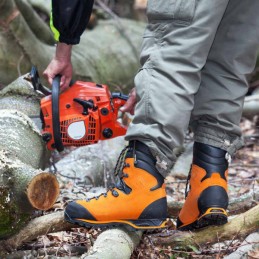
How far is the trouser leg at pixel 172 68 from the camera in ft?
7.50

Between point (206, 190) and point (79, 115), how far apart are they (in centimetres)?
89

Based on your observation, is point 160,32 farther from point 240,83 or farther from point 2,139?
point 2,139

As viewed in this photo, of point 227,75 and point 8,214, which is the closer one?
point 8,214

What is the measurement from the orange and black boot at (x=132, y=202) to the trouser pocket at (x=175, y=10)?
56 cm

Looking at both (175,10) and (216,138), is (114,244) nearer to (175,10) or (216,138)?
(216,138)

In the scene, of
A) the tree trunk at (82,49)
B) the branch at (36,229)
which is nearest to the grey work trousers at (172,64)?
the branch at (36,229)

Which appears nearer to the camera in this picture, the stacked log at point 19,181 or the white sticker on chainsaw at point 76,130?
the stacked log at point 19,181

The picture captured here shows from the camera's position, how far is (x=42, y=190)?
2504mm

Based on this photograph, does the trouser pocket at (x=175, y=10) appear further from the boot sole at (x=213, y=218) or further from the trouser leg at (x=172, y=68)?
the boot sole at (x=213, y=218)

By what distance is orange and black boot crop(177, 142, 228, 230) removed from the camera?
2.56 m

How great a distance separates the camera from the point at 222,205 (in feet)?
8.43

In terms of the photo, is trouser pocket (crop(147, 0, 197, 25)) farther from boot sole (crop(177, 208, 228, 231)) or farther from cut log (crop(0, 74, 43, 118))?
cut log (crop(0, 74, 43, 118))

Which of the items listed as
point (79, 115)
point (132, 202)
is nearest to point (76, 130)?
point (79, 115)

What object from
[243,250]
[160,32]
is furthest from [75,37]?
[243,250]
